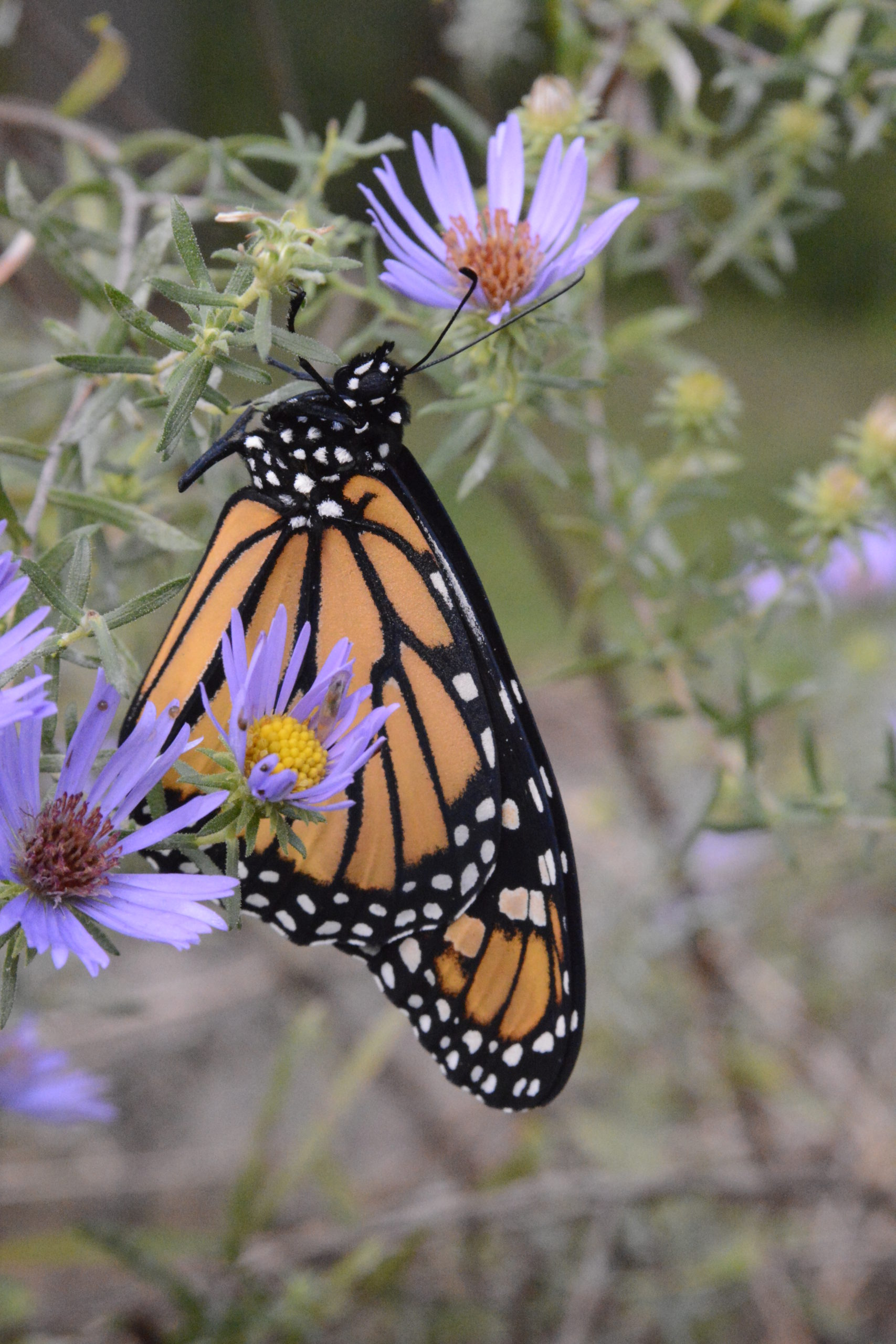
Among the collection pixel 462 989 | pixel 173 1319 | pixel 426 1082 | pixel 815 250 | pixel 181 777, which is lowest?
pixel 173 1319

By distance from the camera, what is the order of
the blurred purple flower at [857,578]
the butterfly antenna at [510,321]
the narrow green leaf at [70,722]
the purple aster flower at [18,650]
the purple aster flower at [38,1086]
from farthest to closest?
the blurred purple flower at [857,578] < the purple aster flower at [38,1086] < the butterfly antenna at [510,321] < the narrow green leaf at [70,722] < the purple aster flower at [18,650]

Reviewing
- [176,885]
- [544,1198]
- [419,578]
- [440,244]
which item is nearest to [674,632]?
[419,578]

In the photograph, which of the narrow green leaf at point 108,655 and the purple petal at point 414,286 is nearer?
the narrow green leaf at point 108,655

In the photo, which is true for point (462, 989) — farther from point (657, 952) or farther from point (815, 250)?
point (815, 250)

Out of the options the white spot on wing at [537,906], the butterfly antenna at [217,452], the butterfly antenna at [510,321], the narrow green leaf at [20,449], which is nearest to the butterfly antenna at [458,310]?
the butterfly antenna at [510,321]

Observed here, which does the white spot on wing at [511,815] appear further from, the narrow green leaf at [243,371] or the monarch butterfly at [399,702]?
the narrow green leaf at [243,371]

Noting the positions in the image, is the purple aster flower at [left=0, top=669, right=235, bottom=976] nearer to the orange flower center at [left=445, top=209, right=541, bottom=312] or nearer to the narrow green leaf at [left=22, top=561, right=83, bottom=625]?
the narrow green leaf at [left=22, top=561, right=83, bottom=625]

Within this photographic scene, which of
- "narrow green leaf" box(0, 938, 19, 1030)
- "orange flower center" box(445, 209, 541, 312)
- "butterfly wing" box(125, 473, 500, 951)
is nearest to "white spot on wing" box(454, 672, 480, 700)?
"butterfly wing" box(125, 473, 500, 951)
